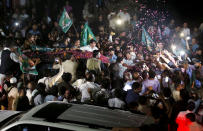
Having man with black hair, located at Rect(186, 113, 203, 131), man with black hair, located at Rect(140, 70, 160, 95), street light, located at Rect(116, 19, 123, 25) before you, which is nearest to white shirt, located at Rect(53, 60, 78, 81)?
man with black hair, located at Rect(140, 70, 160, 95)

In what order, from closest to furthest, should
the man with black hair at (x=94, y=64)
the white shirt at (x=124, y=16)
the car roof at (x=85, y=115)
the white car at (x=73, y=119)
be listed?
1. the white car at (x=73, y=119)
2. the car roof at (x=85, y=115)
3. the man with black hair at (x=94, y=64)
4. the white shirt at (x=124, y=16)

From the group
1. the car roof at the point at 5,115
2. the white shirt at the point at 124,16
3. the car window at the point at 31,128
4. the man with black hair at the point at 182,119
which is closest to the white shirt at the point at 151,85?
the man with black hair at the point at 182,119

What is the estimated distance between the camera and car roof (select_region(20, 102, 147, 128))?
396 centimetres

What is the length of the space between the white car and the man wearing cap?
4.53 metres

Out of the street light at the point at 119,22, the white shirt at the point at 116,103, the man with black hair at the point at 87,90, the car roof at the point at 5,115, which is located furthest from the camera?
the street light at the point at 119,22

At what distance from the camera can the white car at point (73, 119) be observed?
3.80 m

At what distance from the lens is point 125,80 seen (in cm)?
781

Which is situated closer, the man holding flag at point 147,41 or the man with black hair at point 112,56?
the man with black hair at point 112,56

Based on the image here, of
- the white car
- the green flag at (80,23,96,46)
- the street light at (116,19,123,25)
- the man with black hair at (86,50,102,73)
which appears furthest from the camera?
the street light at (116,19,123,25)

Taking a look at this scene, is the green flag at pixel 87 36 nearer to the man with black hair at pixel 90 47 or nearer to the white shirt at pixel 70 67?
the man with black hair at pixel 90 47

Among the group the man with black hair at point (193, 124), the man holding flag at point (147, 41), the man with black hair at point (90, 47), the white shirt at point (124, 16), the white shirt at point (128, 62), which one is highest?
the white shirt at point (124, 16)

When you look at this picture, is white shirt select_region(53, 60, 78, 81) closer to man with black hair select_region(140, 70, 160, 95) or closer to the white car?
man with black hair select_region(140, 70, 160, 95)

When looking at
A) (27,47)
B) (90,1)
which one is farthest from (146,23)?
(27,47)

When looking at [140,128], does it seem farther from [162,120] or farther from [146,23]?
[146,23]
